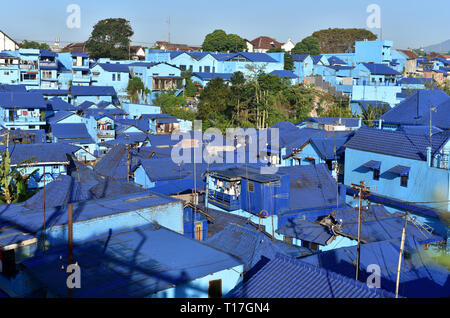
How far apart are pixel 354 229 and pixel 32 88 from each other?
76.2 ft

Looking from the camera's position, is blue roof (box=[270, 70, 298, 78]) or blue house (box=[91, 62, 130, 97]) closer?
blue roof (box=[270, 70, 298, 78])

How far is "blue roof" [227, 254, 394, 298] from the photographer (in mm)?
5016

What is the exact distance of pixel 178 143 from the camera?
18.8 metres

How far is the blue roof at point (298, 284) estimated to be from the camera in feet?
16.5

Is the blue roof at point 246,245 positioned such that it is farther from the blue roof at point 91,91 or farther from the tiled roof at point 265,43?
the tiled roof at point 265,43

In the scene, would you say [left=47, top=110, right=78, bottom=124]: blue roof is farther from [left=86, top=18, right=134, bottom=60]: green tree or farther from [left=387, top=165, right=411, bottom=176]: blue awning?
[left=387, top=165, right=411, bottom=176]: blue awning

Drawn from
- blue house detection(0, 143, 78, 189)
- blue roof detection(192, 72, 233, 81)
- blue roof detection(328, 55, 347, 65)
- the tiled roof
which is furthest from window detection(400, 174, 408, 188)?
the tiled roof

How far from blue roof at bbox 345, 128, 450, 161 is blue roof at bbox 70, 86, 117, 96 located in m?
17.9

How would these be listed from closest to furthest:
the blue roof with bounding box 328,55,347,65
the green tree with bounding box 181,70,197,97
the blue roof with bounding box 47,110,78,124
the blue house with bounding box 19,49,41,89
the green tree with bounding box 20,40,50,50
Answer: the blue roof with bounding box 47,110,78,124 → the blue house with bounding box 19,49,41,89 → the green tree with bounding box 181,70,197,97 → the blue roof with bounding box 328,55,347,65 → the green tree with bounding box 20,40,50,50

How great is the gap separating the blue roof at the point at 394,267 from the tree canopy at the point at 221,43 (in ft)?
101

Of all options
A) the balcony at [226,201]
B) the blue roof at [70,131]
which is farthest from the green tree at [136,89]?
the balcony at [226,201]

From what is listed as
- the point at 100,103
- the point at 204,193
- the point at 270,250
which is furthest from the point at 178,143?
the point at 270,250

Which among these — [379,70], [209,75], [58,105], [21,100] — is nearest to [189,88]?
[209,75]
